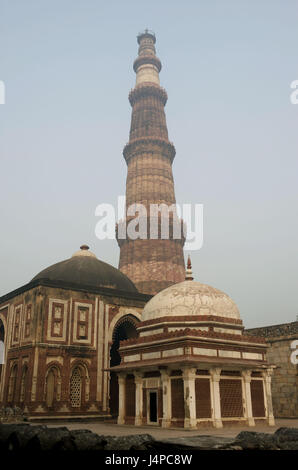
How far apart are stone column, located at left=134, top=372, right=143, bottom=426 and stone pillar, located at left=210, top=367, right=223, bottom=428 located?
12.2 feet

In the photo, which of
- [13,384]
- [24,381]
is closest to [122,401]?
[24,381]

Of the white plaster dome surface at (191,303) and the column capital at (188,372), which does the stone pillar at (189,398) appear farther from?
the white plaster dome surface at (191,303)

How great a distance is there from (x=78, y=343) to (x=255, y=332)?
1225 cm

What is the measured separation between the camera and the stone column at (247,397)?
68.3 ft

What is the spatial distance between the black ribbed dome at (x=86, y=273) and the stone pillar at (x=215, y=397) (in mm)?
12442

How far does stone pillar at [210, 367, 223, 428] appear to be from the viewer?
19.6m

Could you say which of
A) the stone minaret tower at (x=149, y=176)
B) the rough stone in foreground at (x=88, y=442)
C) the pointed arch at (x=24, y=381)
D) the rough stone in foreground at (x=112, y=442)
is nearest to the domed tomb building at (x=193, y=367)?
the pointed arch at (x=24, y=381)

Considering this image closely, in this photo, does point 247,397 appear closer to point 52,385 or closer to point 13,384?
point 52,385

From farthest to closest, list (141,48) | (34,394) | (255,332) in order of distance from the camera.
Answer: (141,48)
(255,332)
(34,394)

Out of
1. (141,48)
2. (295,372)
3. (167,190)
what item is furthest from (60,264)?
(141,48)

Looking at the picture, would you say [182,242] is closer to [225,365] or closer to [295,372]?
[295,372]

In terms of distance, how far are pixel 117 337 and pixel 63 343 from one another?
6244mm

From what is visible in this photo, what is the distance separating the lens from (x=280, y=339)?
29.0 metres

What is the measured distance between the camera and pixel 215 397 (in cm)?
1995
